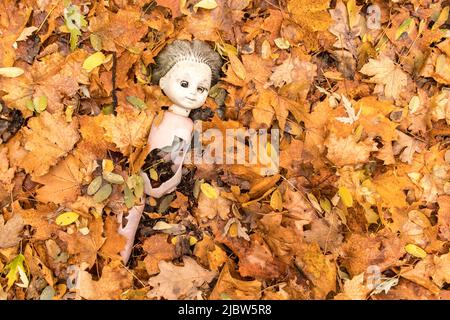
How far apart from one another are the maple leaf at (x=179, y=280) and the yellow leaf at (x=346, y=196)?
62cm

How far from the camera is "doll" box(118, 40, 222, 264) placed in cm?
202

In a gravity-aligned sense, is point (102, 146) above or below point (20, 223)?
above

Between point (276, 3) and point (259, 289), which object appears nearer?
point (259, 289)

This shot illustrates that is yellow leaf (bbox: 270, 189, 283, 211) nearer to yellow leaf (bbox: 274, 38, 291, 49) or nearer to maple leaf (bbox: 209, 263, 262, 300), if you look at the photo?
maple leaf (bbox: 209, 263, 262, 300)

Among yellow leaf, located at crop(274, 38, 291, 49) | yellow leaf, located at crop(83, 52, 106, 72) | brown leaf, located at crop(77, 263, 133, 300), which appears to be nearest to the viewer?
brown leaf, located at crop(77, 263, 133, 300)

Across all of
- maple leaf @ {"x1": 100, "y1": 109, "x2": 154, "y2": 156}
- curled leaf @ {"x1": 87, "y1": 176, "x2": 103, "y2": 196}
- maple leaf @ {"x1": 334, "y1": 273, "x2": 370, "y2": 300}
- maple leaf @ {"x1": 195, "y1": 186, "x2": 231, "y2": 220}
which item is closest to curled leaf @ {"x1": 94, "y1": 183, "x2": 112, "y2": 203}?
curled leaf @ {"x1": 87, "y1": 176, "x2": 103, "y2": 196}

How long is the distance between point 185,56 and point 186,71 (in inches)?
2.8

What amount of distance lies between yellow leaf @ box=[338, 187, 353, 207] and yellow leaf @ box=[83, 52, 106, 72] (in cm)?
115

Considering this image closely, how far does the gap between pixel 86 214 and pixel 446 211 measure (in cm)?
152

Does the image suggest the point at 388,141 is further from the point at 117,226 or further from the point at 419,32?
the point at 117,226

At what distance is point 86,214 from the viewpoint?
79.6 inches

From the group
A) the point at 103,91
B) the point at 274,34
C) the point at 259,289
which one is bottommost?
the point at 259,289

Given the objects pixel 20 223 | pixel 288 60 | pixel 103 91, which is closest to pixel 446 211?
pixel 288 60

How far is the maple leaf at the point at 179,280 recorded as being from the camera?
2.03 metres
